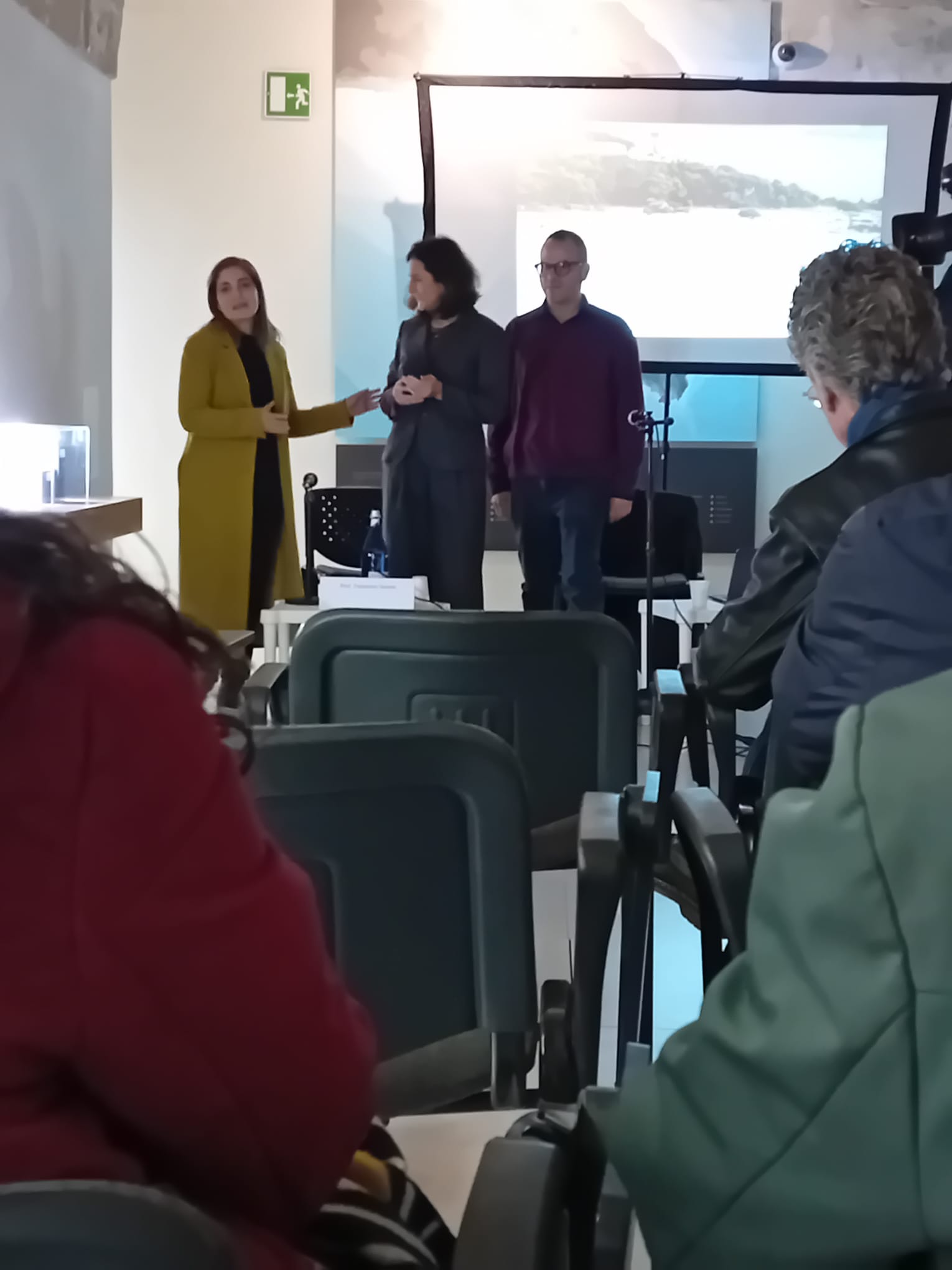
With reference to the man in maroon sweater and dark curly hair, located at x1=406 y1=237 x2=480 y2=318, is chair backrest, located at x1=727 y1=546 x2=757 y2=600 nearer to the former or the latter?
the man in maroon sweater

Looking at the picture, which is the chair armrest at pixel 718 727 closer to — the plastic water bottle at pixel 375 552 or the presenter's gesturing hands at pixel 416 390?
the plastic water bottle at pixel 375 552

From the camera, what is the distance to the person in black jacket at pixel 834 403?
1.71m

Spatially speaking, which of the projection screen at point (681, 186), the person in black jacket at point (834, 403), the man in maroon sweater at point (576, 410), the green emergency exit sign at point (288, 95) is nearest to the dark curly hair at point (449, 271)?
the man in maroon sweater at point (576, 410)

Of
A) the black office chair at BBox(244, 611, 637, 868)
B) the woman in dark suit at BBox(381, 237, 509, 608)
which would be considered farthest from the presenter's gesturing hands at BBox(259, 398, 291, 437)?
the black office chair at BBox(244, 611, 637, 868)

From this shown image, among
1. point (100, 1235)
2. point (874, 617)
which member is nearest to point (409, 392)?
point (874, 617)

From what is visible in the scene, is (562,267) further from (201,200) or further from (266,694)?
(266,694)

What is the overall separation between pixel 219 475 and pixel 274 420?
257mm

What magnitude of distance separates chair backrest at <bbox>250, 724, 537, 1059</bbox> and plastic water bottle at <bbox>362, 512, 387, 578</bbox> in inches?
98.4

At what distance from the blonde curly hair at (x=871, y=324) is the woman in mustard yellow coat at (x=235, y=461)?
2.44 m

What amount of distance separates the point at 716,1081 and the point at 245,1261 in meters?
0.28

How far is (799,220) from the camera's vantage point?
5.06 meters

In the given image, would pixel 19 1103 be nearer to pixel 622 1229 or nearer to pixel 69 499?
pixel 622 1229

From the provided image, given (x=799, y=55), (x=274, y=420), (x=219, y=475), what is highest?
(x=799, y=55)

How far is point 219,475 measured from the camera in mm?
4078
